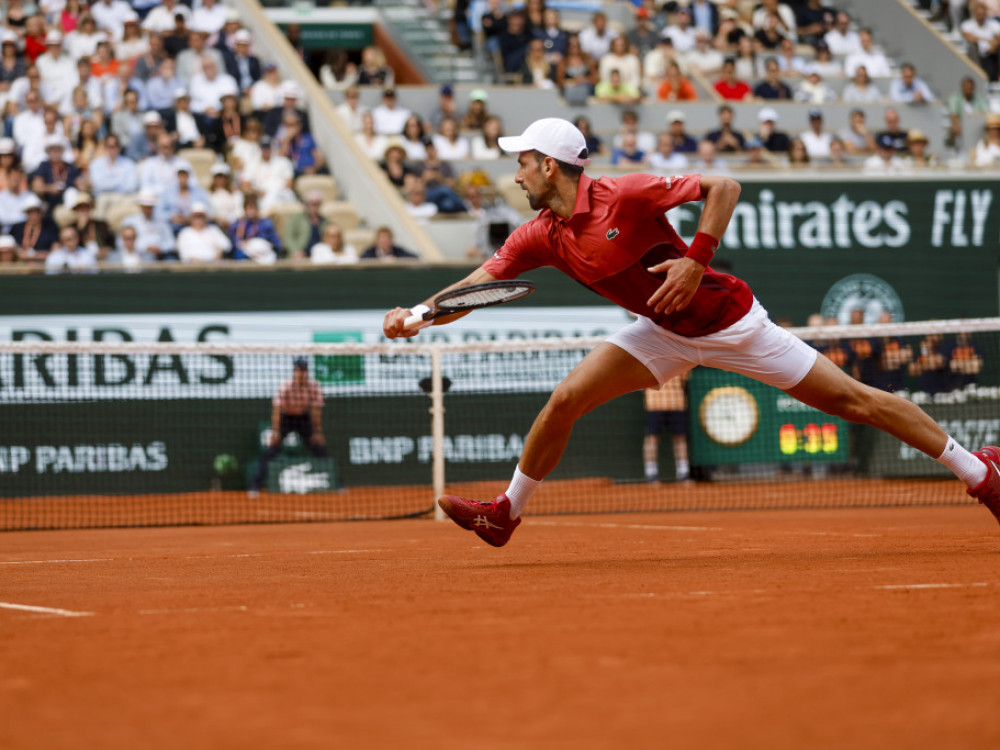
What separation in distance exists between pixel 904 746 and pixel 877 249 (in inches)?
577

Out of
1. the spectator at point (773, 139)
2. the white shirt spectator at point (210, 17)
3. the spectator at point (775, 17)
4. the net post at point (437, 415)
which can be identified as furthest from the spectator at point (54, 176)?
the spectator at point (775, 17)

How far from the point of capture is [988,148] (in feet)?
63.7

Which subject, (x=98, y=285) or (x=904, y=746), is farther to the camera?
(x=98, y=285)

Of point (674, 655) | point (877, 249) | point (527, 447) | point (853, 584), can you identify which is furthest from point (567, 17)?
point (674, 655)

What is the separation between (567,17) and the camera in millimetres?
22031

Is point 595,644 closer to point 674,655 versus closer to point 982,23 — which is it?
point 674,655

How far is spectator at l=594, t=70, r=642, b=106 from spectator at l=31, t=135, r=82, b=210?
717cm

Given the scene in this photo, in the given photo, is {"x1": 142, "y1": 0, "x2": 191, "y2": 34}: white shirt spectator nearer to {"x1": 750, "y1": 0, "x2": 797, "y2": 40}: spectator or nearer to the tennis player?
{"x1": 750, "y1": 0, "x2": 797, "y2": 40}: spectator

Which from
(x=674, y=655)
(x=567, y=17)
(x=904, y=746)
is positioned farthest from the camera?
(x=567, y=17)

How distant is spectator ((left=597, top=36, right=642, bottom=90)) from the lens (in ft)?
65.0

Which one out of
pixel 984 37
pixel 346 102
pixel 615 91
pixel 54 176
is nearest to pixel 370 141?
pixel 346 102

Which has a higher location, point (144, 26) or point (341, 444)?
point (144, 26)

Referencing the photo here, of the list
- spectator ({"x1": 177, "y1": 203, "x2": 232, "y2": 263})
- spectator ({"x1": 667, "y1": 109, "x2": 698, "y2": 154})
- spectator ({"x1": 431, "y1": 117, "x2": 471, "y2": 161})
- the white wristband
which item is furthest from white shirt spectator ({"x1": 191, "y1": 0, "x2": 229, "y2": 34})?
the white wristband

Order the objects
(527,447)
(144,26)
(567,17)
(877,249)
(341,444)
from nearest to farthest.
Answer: (527,447) < (341,444) < (877,249) < (144,26) < (567,17)
